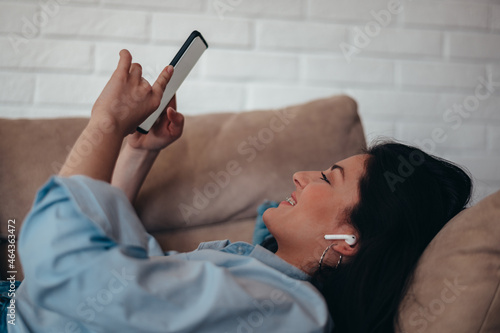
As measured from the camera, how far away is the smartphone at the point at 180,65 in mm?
1007

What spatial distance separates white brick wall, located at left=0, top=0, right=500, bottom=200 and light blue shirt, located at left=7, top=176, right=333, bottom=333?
3.35 feet

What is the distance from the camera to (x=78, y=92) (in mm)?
1622

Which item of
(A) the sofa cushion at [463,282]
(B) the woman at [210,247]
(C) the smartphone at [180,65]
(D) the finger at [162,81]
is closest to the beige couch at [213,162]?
(B) the woman at [210,247]

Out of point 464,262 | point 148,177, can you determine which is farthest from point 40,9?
point 464,262

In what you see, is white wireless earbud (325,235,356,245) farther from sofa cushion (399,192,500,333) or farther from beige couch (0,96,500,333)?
beige couch (0,96,500,333)

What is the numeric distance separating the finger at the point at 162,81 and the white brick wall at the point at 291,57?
735 millimetres

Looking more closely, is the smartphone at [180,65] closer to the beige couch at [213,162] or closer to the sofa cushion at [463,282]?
the beige couch at [213,162]

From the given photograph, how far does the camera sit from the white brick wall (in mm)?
1603

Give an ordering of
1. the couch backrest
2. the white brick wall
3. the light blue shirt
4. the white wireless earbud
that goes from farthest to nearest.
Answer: the white brick wall
the couch backrest
the white wireless earbud
the light blue shirt

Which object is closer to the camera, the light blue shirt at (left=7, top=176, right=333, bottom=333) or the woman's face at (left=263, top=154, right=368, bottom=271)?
the light blue shirt at (left=7, top=176, right=333, bottom=333)

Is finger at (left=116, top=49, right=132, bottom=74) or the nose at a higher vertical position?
finger at (left=116, top=49, right=132, bottom=74)

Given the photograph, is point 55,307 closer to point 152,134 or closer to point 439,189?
point 152,134

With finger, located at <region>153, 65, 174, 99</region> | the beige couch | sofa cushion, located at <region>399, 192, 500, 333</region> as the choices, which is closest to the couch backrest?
the beige couch

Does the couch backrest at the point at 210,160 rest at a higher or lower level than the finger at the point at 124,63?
lower
